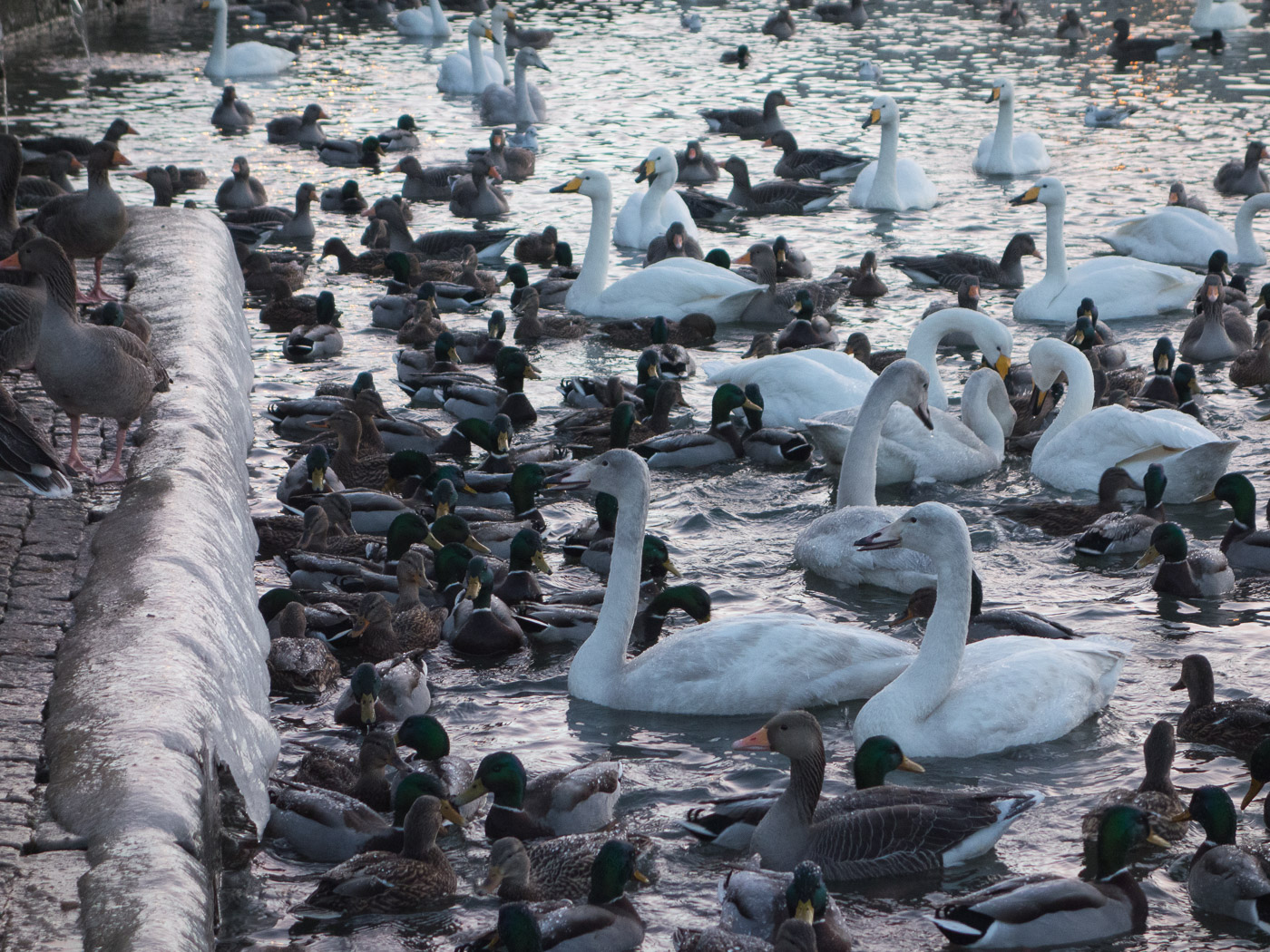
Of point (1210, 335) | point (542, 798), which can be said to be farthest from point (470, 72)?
point (542, 798)

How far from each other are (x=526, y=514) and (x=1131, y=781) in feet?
14.6

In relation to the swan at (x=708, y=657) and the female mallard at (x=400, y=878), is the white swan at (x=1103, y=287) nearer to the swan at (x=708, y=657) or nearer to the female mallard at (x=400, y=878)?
the swan at (x=708, y=657)

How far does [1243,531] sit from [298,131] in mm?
17693

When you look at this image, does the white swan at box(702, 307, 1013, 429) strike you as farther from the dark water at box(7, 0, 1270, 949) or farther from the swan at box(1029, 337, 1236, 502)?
the swan at box(1029, 337, 1236, 502)

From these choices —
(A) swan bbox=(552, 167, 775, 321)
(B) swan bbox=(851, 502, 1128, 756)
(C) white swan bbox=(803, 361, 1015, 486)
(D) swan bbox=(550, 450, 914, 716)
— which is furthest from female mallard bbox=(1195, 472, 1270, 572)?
(A) swan bbox=(552, 167, 775, 321)

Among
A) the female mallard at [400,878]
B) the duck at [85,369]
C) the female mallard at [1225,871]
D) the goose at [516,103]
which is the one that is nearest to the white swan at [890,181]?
the goose at [516,103]

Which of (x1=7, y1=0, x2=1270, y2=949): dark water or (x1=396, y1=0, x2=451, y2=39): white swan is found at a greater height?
(x1=396, y1=0, x2=451, y2=39): white swan

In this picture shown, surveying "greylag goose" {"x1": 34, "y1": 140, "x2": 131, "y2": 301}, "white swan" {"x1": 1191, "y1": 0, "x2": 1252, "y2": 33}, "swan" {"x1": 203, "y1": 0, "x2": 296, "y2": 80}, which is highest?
"white swan" {"x1": 1191, "y1": 0, "x2": 1252, "y2": 33}

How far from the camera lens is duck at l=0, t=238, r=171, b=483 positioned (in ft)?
28.3

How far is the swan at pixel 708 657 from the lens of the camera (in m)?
7.74

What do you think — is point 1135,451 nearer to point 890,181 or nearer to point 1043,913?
point 1043,913

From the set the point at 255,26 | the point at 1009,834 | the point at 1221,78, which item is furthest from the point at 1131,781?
the point at 255,26

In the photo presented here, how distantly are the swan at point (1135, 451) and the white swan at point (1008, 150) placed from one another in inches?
434

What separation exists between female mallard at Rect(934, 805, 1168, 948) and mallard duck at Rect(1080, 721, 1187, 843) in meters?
0.55
